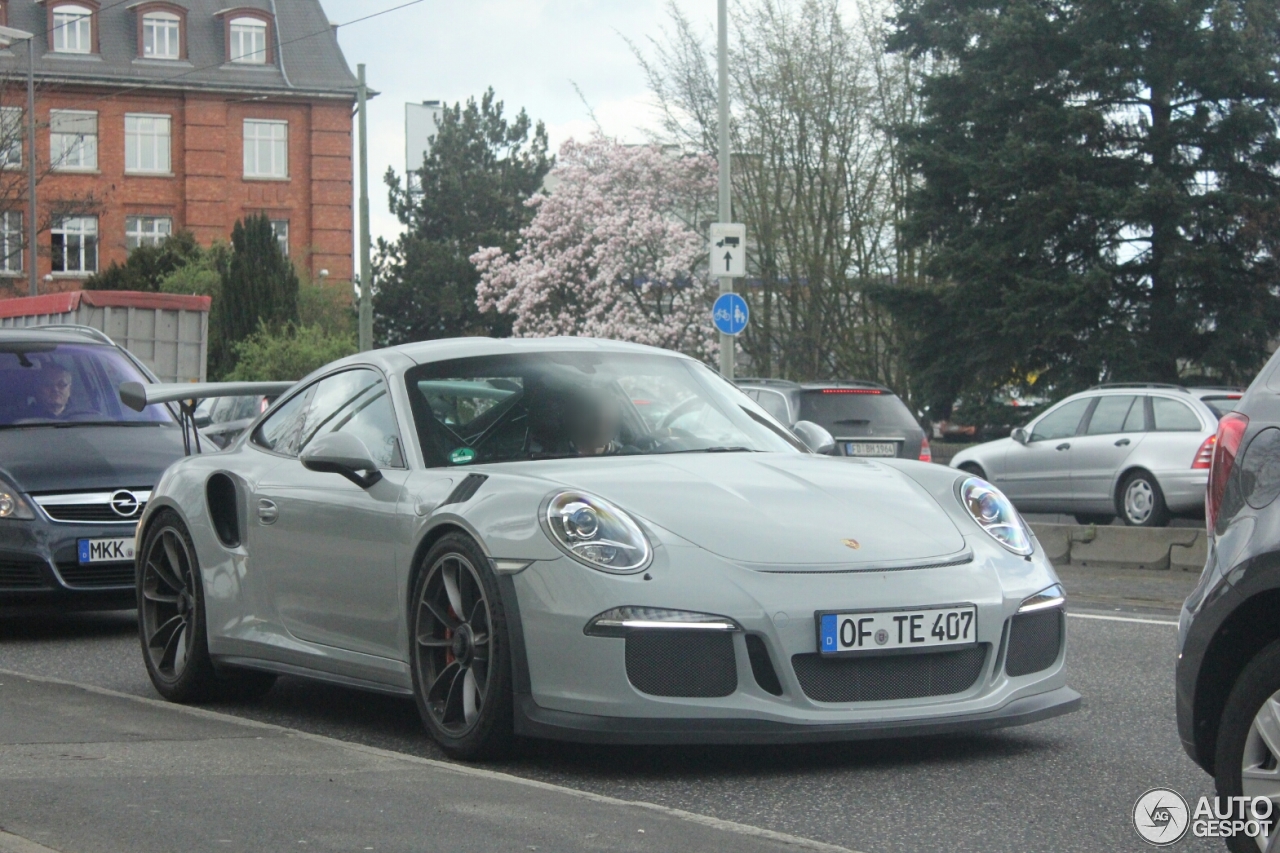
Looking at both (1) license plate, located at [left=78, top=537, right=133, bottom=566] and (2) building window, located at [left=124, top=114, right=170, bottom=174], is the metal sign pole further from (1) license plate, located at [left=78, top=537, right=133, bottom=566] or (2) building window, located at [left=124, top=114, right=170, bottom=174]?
(2) building window, located at [left=124, top=114, right=170, bottom=174]

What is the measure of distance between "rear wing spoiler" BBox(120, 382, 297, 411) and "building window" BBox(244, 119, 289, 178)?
5835cm

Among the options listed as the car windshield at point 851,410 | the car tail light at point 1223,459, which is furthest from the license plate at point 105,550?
the car windshield at point 851,410

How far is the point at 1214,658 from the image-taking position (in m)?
3.93

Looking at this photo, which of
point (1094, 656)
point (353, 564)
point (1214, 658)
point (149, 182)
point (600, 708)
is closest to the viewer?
point (1214, 658)

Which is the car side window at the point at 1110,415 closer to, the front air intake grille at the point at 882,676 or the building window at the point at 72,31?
the front air intake grille at the point at 882,676

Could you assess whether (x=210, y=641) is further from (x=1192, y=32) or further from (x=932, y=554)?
(x=1192, y=32)

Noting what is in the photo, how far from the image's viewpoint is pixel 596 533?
16.9 ft

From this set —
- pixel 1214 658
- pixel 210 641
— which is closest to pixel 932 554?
pixel 1214 658

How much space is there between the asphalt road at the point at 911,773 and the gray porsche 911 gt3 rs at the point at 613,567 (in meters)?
0.17

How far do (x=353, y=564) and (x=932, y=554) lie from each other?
1960mm

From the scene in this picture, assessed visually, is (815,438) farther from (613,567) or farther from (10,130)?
(10,130)

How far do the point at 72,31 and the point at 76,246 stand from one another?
761 cm

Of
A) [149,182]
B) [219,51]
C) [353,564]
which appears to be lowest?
[353,564]

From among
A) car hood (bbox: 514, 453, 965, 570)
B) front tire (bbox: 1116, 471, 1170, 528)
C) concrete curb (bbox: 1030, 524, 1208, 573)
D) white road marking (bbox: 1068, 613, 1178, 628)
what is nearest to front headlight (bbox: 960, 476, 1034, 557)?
car hood (bbox: 514, 453, 965, 570)
